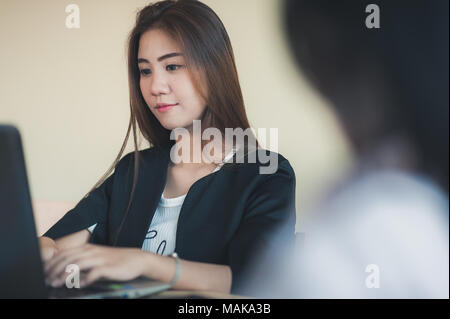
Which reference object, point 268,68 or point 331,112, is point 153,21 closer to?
point 268,68

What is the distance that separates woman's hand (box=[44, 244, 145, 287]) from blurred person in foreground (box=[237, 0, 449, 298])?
1.01 ft

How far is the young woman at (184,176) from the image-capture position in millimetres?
1107


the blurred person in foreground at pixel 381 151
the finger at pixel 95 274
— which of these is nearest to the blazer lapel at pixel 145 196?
the blurred person in foreground at pixel 381 151

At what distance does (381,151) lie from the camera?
116 centimetres

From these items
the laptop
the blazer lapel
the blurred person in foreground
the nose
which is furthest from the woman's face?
the laptop

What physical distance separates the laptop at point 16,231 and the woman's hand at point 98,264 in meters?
0.11

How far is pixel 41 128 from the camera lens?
6.40 ft

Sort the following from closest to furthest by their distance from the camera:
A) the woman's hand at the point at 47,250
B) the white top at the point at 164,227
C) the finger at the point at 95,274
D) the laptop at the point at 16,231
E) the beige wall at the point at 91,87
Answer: the laptop at the point at 16,231 → the finger at the point at 95,274 → the woman's hand at the point at 47,250 → the white top at the point at 164,227 → the beige wall at the point at 91,87

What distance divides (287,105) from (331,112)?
18cm

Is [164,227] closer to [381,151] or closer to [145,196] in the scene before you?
[145,196]

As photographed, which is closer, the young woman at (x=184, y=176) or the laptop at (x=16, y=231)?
the laptop at (x=16, y=231)

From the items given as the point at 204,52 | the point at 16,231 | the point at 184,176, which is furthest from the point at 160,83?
the point at 16,231

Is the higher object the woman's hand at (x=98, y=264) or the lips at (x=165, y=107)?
the lips at (x=165, y=107)

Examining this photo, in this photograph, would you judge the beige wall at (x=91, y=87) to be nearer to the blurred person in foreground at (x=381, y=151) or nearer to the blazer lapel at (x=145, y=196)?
the blurred person in foreground at (x=381, y=151)
